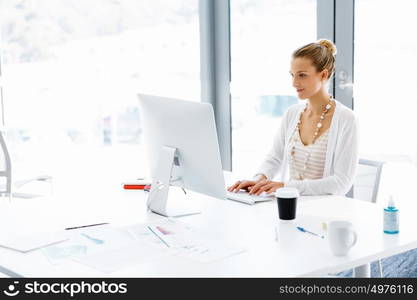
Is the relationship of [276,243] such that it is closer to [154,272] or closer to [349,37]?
[154,272]

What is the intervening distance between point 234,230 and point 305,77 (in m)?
0.99

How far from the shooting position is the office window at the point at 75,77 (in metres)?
6.17

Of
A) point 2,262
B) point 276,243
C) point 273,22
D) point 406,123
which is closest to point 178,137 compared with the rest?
point 276,243

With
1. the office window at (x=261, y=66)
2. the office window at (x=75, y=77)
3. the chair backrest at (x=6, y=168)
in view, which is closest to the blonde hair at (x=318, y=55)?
the office window at (x=261, y=66)

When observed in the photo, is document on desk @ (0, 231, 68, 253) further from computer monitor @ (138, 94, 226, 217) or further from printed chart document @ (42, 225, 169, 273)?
computer monitor @ (138, 94, 226, 217)

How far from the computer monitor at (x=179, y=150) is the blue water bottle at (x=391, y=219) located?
54 centimetres

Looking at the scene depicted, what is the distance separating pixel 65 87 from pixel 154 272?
5272 mm

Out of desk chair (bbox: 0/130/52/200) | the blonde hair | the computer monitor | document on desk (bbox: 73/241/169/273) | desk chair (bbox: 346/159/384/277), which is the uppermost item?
the blonde hair

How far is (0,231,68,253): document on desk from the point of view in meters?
1.84

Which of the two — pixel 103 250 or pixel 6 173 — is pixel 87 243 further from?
pixel 6 173

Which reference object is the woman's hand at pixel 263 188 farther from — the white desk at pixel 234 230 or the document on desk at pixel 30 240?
the document on desk at pixel 30 240

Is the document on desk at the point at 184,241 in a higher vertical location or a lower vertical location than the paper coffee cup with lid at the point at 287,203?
lower

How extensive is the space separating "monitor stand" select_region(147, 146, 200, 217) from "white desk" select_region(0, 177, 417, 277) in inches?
1.9

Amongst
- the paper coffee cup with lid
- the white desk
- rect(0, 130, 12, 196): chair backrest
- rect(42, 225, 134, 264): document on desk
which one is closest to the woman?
the white desk
